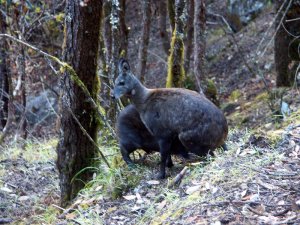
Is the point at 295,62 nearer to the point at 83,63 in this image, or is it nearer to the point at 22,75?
the point at 22,75

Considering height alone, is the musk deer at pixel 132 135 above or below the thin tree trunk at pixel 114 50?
below

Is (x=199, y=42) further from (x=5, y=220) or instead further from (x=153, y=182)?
(x=5, y=220)

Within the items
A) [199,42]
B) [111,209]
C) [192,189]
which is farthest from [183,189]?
[199,42]

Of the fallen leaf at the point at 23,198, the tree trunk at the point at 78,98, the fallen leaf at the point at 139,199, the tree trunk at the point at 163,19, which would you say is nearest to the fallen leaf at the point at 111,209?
the fallen leaf at the point at 139,199

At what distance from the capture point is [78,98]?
6594 mm

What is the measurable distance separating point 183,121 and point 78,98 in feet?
4.57

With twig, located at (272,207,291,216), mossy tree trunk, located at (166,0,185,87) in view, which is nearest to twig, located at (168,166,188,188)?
twig, located at (272,207,291,216)

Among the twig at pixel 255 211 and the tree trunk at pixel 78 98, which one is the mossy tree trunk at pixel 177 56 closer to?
the tree trunk at pixel 78 98

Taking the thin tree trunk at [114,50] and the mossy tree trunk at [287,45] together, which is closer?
the thin tree trunk at [114,50]

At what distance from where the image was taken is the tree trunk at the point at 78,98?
20.9ft

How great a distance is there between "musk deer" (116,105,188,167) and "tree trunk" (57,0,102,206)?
419mm

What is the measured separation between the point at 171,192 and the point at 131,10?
21.2 metres

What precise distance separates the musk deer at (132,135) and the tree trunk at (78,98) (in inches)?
16.5

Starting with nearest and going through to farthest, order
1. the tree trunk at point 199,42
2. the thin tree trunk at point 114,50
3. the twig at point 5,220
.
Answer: the twig at point 5,220 → the thin tree trunk at point 114,50 → the tree trunk at point 199,42
